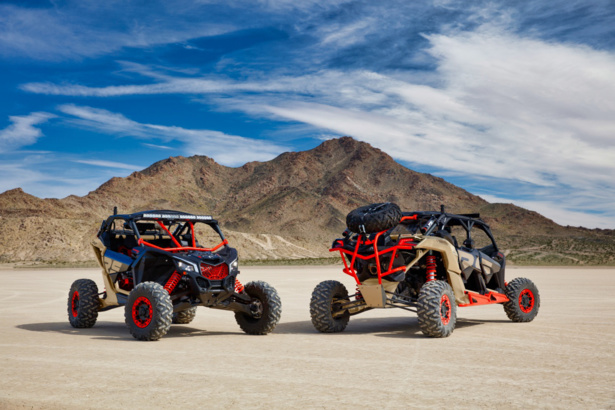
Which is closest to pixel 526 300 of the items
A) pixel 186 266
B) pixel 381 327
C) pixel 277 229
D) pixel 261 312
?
pixel 381 327

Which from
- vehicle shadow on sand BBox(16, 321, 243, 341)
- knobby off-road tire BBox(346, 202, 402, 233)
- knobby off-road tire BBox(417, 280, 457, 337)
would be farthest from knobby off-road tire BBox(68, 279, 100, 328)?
→ knobby off-road tire BBox(417, 280, 457, 337)

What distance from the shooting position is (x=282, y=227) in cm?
17150

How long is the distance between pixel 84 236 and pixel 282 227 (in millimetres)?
67328

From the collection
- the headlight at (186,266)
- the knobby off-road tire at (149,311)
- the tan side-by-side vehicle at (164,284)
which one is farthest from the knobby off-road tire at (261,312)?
the knobby off-road tire at (149,311)

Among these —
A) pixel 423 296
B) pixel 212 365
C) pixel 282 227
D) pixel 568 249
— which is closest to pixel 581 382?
pixel 423 296

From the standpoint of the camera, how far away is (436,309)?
11250mm

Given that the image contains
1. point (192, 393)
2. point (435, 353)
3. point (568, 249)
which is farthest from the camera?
point (568, 249)

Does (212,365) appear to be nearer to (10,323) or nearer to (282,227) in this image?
(10,323)

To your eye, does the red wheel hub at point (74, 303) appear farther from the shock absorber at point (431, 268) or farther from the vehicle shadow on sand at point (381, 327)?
the shock absorber at point (431, 268)

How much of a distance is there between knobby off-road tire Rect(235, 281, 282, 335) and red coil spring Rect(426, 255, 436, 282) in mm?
2993

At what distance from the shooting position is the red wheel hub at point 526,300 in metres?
14.4

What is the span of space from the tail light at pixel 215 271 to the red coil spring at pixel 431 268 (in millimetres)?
3952

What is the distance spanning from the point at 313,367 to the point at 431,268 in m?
4.39

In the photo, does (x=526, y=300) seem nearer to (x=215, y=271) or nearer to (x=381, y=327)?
(x=381, y=327)
